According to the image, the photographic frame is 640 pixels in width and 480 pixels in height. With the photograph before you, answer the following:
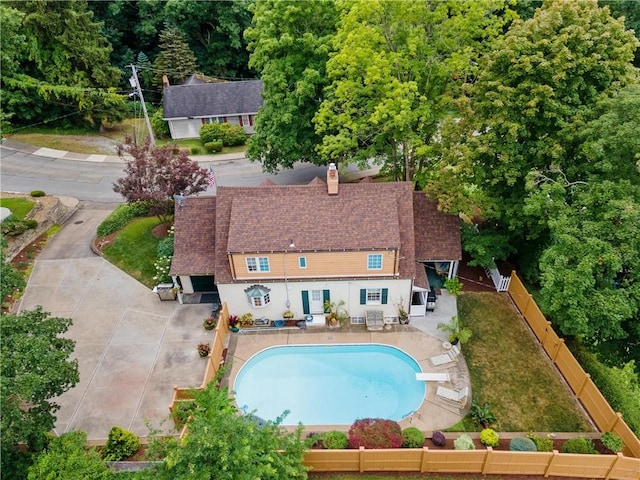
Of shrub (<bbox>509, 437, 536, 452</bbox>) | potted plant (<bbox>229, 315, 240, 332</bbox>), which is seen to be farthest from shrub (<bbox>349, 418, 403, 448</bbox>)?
potted plant (<bbox>229, 315, 240, 332</bbox>)

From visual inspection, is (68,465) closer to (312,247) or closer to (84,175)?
(312,247)

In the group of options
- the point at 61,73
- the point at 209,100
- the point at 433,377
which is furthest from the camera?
the point at 209,100

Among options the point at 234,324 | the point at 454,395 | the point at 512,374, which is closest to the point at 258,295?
the point at 234,324

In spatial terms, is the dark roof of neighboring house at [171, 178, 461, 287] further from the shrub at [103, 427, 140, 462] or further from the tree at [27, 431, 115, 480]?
the tree at [27, 431, 115, 480]

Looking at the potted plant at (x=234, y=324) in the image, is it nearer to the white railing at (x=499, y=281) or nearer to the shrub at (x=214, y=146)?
the white railing at (x=499, y=281)

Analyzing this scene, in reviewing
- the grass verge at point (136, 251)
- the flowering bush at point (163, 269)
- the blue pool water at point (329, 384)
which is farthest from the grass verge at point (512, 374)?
the grass verge at point (136, 251)

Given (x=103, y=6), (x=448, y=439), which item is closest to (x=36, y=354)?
(x=448, y=439)

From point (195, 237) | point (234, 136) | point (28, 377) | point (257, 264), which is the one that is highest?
point (28, 377)
